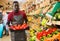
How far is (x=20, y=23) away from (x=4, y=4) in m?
7.95

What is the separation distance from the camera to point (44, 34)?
180 inches

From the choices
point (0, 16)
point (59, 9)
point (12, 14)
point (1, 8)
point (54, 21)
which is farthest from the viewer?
point (1, 8)

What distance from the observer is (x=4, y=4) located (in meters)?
14.3

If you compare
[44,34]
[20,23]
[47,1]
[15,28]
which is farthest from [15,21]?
[44,34]

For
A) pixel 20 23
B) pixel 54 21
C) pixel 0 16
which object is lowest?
pixel 0 16

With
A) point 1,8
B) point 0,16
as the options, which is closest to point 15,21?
point 0,16

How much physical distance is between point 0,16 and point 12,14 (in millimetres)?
5331

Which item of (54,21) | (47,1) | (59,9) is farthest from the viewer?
(47,1)

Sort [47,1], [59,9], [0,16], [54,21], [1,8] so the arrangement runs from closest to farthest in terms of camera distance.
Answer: [54,21]
[59,9]
[47,1]
[0,16]
[1,8]

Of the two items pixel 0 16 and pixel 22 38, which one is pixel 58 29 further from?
pixel 0 16

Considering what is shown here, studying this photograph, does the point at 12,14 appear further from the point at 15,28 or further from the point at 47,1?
the point at 47,1

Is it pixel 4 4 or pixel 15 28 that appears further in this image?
pixel 4 4

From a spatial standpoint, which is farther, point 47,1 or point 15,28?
point 47,1

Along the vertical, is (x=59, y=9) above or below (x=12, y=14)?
above
